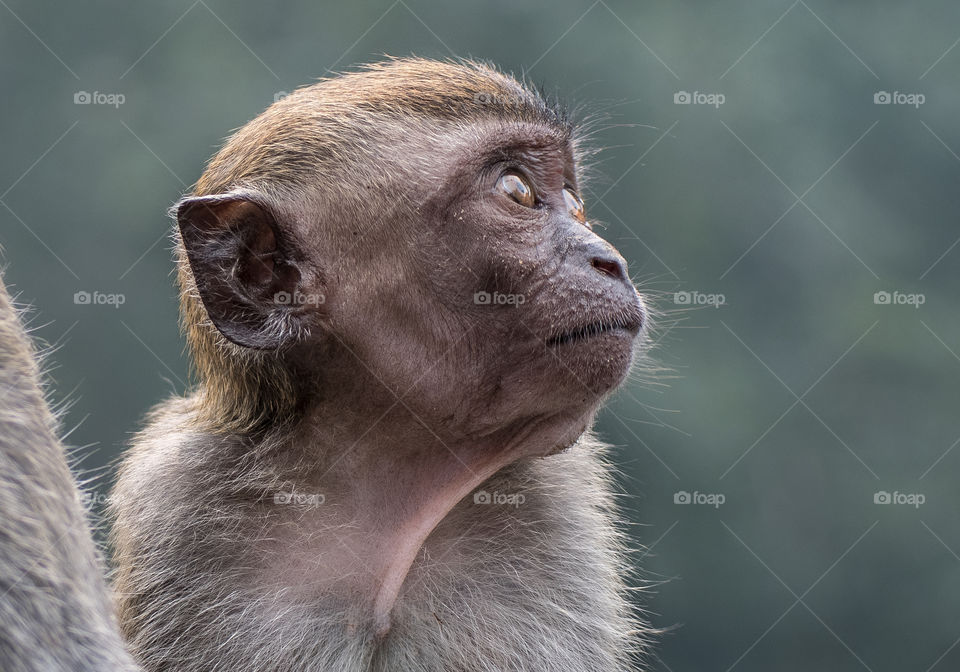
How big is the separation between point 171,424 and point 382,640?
0.80 meters

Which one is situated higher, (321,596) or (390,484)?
(390,484)

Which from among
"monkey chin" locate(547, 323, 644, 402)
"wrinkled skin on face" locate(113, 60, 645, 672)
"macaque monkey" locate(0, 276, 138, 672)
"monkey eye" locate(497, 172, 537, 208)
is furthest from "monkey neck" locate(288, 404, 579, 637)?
"macaque monkey" locate(0, 276, 138, 672)

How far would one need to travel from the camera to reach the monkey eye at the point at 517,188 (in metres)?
2.44

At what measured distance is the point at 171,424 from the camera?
2854 mm

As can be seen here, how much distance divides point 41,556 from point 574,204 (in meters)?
1.45

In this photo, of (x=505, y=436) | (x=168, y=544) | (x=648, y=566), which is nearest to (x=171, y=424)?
(x=168, y=544)

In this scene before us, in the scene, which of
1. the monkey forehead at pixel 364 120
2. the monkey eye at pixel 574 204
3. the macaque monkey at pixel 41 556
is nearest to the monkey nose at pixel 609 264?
the monkey eye at pixel 574 204

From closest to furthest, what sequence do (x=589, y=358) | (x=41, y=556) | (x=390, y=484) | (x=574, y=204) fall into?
(x=41, y=556) < (x=589, y=358) < (x=390, y=484) < (x=574, y=204)

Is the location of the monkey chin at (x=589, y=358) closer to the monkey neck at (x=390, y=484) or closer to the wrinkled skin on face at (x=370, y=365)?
the wrinkled skin on face at (x=370, y=365)

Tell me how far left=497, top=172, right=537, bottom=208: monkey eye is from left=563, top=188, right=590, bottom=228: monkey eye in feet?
0.40

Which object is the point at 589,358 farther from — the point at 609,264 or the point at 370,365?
the point at 370,365

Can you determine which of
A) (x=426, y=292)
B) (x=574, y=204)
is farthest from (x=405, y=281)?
(x=574, y=204)

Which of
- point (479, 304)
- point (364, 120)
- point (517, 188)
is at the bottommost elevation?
point (479, 304)

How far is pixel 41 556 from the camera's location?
155 centimetres
